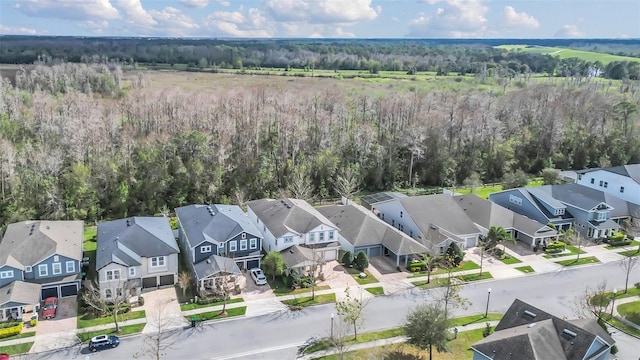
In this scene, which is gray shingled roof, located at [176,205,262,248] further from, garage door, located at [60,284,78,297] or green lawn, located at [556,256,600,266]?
green lawn, located at [556,256,600,266]

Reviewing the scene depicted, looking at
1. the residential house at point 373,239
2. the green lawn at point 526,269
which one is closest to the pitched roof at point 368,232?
the residential house at point 373,239

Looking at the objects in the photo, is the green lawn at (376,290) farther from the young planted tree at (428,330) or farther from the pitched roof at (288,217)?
the young planted tree at (428,330)

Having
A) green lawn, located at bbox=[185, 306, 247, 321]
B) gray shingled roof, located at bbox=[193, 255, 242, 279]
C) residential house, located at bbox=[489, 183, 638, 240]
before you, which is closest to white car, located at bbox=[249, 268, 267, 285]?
gray shingled roof, located at bbox=[193, 255, 242, 279]

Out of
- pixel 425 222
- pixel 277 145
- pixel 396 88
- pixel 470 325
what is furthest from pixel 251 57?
pixel 470 325

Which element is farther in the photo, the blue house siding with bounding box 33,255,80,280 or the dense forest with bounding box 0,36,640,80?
the dense forest with bounding box 0,36,640,80

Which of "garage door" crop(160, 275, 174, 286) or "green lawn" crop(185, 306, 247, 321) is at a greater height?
"garage door" crop(160, 275, 174, 286)

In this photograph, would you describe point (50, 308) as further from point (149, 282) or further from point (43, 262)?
point (149, 282)

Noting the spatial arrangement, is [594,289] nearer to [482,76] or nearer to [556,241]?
[556,241]

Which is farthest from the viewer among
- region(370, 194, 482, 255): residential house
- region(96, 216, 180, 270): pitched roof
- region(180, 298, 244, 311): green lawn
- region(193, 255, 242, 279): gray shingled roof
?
region(370, 194, 482, 255): residential house
